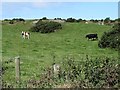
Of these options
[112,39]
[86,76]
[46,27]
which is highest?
[86,76]

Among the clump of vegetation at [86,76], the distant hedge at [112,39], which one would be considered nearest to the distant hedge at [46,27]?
the distant hedge at [112,39]

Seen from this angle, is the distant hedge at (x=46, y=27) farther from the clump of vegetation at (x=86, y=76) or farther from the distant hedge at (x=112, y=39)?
the clump of vegetation at (x=86, y=76)

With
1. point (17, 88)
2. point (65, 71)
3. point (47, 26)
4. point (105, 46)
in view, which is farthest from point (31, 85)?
point (47, 26)

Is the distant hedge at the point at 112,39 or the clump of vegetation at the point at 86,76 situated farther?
the distant hedge at the point at 112,39

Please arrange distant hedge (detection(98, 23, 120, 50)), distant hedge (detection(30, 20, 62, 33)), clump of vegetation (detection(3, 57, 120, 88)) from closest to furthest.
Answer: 1. clump of vegetation (detection(3, 57, 120, 88))
2. distant hedge (detection(98, 23, 120, 50))
3. distant hedge (detection(30, 20, 62, 33))

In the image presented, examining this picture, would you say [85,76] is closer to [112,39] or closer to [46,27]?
[112,39]

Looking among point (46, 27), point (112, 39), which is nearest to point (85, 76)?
point (112, 39)

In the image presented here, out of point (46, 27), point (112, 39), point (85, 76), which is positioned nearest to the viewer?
point (85, 76)

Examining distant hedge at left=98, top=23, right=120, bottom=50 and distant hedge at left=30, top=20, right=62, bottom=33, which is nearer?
distant hedge at left=98, top=23, right=120, bottom=50

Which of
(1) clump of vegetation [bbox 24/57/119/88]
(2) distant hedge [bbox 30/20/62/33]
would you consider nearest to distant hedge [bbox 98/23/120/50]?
(1) clump of vegetation [bbox 24/57/119/88]

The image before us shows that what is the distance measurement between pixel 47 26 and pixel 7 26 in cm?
709

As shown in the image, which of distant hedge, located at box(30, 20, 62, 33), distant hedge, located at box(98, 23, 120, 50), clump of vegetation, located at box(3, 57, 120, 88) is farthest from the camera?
distant hedge, located at box(30, 20, 62, 33)

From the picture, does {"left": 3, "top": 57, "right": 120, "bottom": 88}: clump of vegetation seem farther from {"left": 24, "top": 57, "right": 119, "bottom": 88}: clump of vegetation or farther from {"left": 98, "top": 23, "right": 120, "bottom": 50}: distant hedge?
{"left": 98, "top": 23, "right": 120, "bottom": 50}: distant hedge

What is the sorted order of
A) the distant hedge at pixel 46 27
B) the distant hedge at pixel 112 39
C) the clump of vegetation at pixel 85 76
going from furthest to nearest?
the distant hedge at pixel 46 27 → the distant hedge at pixel 112 39 → the clump of vegetation at pixel 85 76
